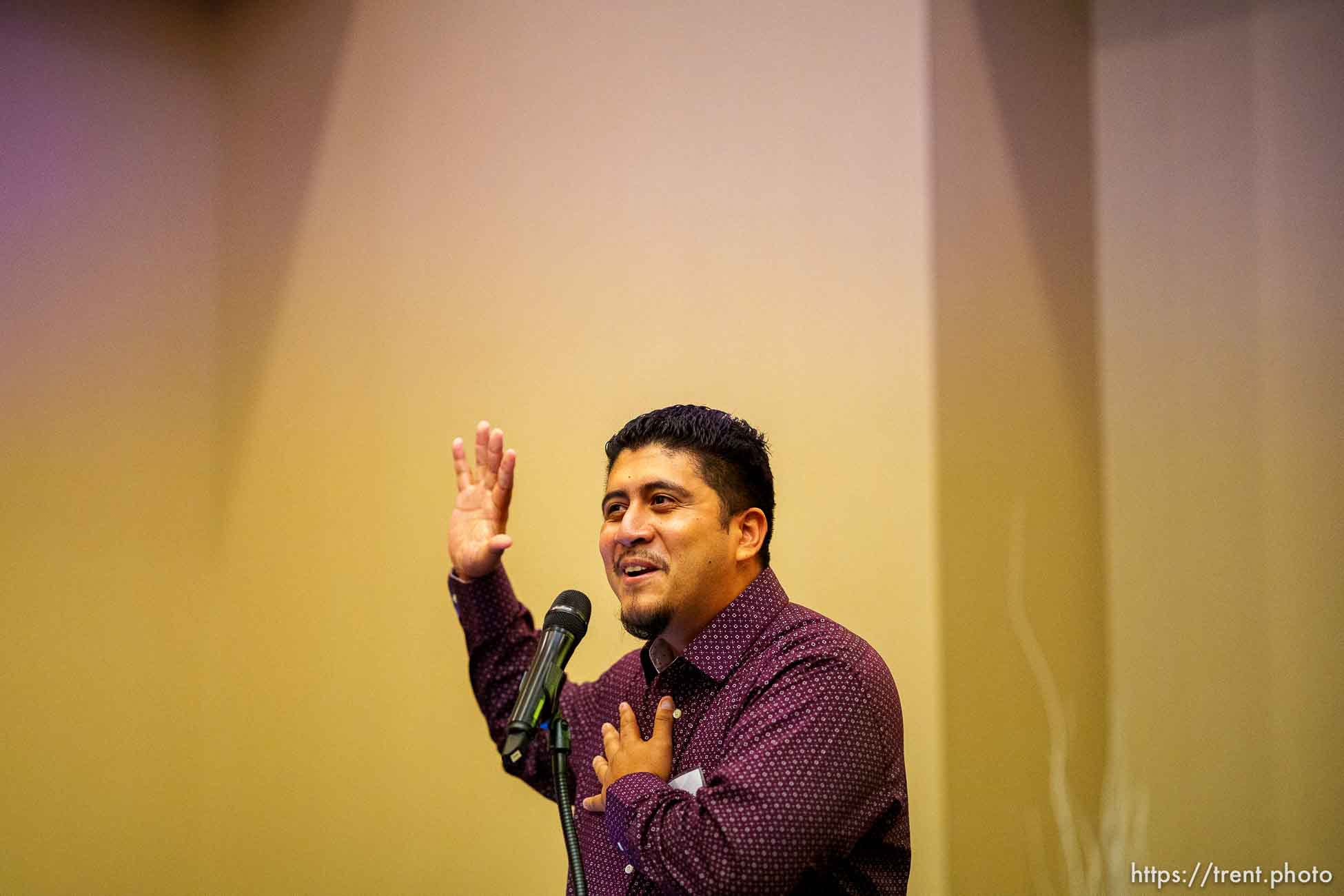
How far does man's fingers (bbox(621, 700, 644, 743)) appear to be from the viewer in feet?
5.71

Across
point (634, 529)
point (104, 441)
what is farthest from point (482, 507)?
point (104, 441)

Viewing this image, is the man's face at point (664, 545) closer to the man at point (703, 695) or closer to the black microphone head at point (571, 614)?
the man at point (703, 695)

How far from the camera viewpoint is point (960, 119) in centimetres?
230

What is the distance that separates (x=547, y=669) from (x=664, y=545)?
1.06ft

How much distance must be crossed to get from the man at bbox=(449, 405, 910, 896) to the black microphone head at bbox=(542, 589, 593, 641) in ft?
0.53

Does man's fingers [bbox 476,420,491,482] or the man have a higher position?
man's fingers [bbox 476,420,491,482]

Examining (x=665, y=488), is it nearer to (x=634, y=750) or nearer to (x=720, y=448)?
(x=720, y=448)

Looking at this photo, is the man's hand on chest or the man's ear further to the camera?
the man's ear

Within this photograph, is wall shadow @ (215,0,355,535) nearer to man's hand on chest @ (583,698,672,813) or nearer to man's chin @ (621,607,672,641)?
man's chin @ (621,607,672,641)

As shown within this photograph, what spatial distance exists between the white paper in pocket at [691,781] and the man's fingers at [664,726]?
0.17 feet

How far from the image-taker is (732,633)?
1.84 meters

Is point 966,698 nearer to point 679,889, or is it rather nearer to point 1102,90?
point 679,889

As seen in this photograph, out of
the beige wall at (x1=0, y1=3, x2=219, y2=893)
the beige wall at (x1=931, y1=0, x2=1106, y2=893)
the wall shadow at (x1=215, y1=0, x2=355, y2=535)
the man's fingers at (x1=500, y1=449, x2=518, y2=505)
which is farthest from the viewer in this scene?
the wall shadow at (x1=215, y1=0, x2=355, y2=535)

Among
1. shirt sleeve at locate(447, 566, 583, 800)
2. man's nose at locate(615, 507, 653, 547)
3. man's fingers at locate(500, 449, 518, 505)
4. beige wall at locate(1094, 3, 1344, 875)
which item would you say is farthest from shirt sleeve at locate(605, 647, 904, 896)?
beige wall at locate(1094, 3, 1344, 875)
